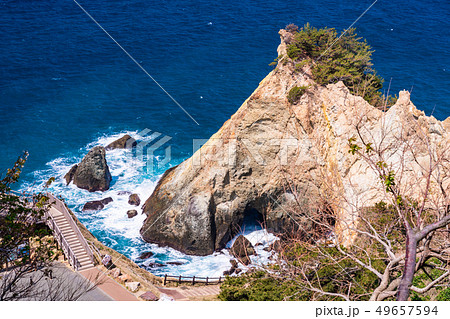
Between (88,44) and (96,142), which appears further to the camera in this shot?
(88,44)

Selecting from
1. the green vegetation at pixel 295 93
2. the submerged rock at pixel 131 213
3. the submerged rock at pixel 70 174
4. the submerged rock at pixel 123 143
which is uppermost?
the green vegetation at pixel 295 93

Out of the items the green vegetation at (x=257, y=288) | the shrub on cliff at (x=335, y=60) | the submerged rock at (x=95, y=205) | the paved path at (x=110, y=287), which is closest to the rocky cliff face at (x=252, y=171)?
the shrub on cliff at (x=335, y=60)

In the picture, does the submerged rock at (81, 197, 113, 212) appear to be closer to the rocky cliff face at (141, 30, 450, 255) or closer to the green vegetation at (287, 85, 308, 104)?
the rocky cliff face at (141, 30, 450, 255)

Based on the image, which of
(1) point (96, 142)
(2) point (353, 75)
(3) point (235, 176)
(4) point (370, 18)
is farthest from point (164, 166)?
(4) point (370, 18)

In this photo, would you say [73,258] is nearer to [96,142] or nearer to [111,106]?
[96,142]

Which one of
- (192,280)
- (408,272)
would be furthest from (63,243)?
(408,272)

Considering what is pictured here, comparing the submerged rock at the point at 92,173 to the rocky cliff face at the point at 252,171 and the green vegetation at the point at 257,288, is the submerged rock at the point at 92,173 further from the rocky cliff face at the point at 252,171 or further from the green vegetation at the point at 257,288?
the green vegetation at the point at 257,288

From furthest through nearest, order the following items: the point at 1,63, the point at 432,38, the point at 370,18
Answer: the point at 370,18, the point at 432,38, the point at 1,63
